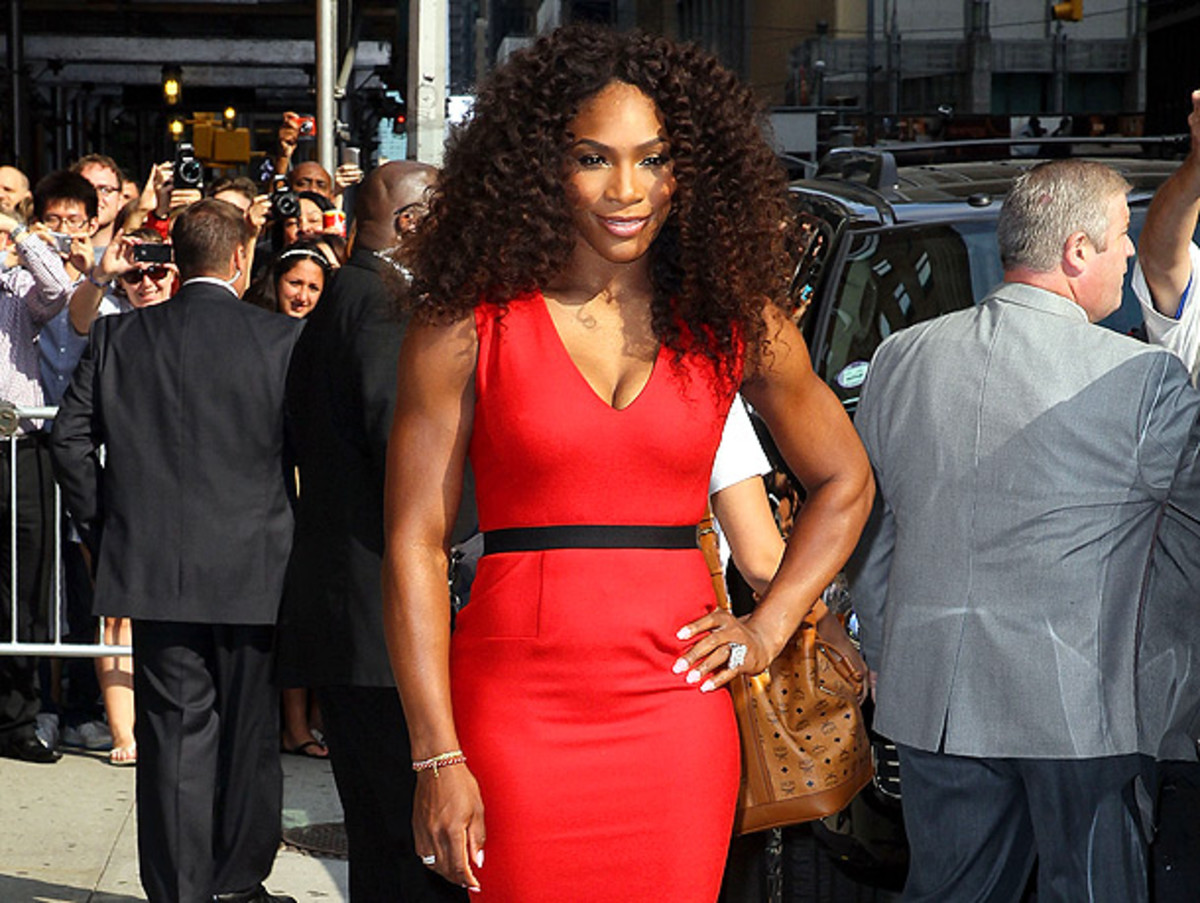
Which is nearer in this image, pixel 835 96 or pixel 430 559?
pixel 430 559

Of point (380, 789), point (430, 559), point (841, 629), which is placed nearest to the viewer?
point (430, 559)

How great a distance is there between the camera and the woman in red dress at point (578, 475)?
2.72 m

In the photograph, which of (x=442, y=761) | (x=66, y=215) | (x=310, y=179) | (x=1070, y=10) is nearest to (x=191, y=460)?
(x=442, y=761)

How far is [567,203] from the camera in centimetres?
283

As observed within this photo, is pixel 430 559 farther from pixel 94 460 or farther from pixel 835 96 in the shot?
pixel 835 96

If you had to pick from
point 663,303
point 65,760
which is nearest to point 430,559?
point 663,303

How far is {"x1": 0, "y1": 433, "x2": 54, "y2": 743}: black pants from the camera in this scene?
24.0 ft

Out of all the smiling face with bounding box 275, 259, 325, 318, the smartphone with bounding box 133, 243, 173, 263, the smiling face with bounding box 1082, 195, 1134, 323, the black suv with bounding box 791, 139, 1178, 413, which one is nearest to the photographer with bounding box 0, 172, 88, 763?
the smartphone with bounding box 133, 243, 173, 263

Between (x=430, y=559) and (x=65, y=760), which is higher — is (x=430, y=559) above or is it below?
above

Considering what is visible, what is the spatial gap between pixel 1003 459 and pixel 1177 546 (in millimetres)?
366

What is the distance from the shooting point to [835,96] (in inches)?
2053

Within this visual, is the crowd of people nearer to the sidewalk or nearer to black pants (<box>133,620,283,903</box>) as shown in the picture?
black pants (<box>133,620,283,903</box>)

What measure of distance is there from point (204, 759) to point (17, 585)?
2279 mm

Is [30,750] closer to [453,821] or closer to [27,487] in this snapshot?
[27,487]
